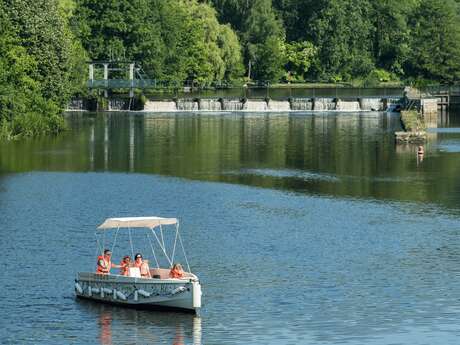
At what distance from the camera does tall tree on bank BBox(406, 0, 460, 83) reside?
611ft

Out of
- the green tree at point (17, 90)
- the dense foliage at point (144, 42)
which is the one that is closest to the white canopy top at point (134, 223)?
the green tree at point (17, 90)

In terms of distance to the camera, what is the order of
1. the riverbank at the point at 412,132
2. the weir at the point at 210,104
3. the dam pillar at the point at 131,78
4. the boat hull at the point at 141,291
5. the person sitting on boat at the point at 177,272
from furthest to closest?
the dam pillar at the point at 131,78 < the weir at the point at 210,104 < the riverbank at the point at 412,132 < the person sitting on boat at the point at 177,272 < the boat hull at the point at 141,291

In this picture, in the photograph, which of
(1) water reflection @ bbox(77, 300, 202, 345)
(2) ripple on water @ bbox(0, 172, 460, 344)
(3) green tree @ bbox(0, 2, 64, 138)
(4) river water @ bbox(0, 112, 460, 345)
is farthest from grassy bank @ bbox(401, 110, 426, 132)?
(1) water reflection @ bbox(77, 300, 202, 345)

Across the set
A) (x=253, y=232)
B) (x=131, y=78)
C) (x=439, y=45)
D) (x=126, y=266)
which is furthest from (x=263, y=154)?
(x=439, y=45)

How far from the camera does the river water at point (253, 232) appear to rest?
163 feet

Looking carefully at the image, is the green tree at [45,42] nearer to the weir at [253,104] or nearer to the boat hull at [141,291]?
the weir at [253,104]

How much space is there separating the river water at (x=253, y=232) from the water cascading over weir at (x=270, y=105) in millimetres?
37107

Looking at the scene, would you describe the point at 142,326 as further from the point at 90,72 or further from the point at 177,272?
the point at 90,72

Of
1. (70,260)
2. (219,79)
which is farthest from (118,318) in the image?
(219,79)

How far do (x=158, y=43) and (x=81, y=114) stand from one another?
24.9 metres

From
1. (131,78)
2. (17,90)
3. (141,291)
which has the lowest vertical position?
(141,291)

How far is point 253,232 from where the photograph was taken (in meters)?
68.7

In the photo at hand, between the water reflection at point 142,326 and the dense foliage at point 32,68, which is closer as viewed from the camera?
the water reflection at point 142,326

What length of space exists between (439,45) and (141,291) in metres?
142
